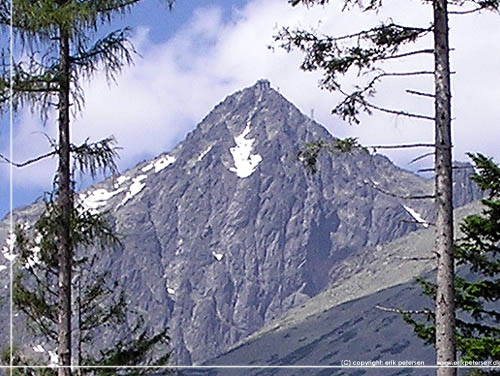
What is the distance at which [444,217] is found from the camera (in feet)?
37.4

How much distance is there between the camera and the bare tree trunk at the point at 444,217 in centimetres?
1134

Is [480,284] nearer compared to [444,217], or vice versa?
[444,217]

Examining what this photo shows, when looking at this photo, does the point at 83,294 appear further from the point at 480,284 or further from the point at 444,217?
the point at 444,217

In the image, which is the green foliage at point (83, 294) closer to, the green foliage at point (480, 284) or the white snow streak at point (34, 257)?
the white snow streak at point (34, 257)

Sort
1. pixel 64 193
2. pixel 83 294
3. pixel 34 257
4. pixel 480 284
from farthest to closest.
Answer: pixel 83 294 → pixel 480 284 → pixel 34 257 → pixel 64 193

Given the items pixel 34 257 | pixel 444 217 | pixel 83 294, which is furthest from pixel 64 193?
pixel 83 294

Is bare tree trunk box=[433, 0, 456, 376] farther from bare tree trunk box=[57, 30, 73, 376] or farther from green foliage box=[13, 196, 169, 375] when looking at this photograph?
bare tree trunk box=[57, 30, 73, 376]

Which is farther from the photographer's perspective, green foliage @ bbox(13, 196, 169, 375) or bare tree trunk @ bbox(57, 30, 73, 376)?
green foliage @ bbox(13, 196, 169, 375)

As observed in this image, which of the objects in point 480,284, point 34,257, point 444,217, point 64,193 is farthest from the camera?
point 480,284

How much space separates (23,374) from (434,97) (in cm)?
1062

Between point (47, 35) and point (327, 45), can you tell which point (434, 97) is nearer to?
point (327, 45)

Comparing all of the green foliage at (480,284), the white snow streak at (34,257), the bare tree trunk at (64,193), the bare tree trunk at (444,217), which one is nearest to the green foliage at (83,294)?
the white snow streak at (34,257)

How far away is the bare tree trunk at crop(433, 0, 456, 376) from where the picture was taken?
37.2 feet

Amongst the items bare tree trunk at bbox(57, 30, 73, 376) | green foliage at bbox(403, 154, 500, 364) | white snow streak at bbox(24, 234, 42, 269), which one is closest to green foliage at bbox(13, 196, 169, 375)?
white snow streak at bbox(24, 234, 42, 269)
